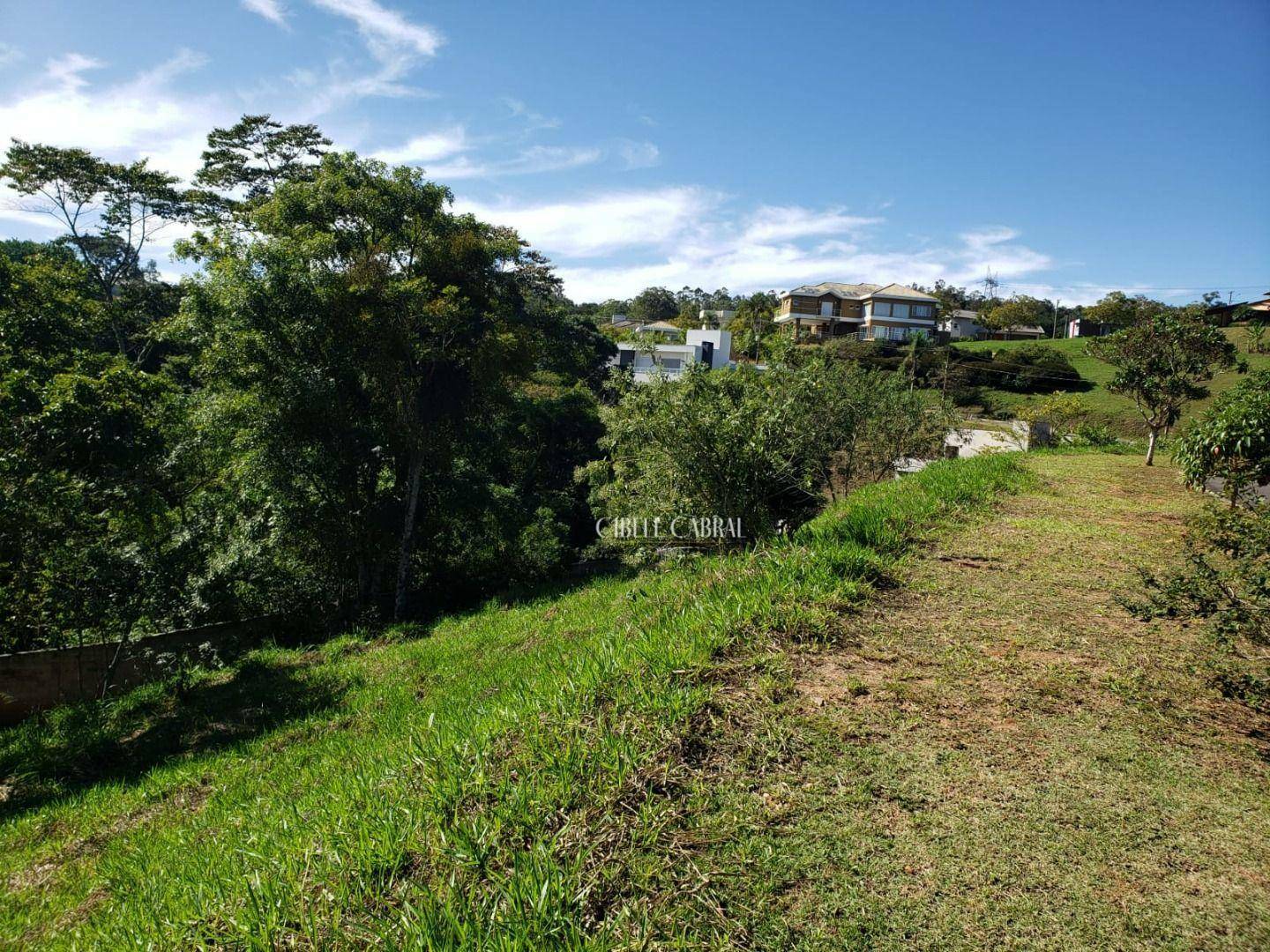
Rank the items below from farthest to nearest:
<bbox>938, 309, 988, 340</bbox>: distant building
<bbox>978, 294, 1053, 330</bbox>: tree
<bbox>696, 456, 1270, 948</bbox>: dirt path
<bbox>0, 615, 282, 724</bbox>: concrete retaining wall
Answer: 1. <bbox>938, 309, 988, 340</bbox>: distant building
2. <bbox>978, 294, 1053, 330</bbox>: tree
3. <bbox>0, 615, 282, 724</bbox>: concrete retaining wall
4. <bbox>696, 456, 1270, 948</bbox>: dirt path

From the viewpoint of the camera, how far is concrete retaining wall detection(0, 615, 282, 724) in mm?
8766

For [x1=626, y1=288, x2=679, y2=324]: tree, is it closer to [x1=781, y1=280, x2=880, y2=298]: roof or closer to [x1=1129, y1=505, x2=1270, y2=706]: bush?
[x1=781, y1=280, x2=880, y2=298]: roof

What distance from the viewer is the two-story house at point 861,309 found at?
6650 cm

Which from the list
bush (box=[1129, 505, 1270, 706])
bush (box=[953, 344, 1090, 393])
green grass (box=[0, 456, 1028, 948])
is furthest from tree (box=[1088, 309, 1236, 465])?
bush (box=[953, 344, 1090, 393])

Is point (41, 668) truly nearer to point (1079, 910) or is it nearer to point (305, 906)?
point (305, 906)

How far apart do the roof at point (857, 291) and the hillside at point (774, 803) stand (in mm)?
69037

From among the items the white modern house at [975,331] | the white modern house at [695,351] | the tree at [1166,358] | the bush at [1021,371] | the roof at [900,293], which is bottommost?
the tree at [1166,358]

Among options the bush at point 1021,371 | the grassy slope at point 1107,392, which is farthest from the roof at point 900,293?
the bush at point 1021,371

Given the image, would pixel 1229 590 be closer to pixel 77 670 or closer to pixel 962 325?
pixel 77 670

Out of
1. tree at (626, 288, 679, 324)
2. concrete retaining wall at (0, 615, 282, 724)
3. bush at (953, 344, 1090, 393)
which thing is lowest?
concrete retaining wall at (0, 615, 282, 724)

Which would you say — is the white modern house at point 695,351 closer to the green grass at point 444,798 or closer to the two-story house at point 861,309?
the two-story house at point 861,309

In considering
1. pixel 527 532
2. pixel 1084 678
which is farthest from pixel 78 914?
pixel 527 532

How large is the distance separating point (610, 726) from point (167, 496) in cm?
1116

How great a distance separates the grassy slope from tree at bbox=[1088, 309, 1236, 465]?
439 inches
